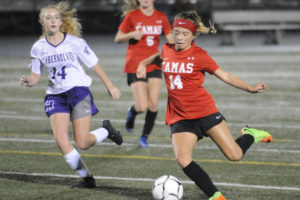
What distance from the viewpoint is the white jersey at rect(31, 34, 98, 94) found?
6.99 m

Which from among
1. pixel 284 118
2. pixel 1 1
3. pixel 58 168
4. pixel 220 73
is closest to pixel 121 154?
pixel 58 168

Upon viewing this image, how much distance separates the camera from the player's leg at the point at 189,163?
6.00 meters

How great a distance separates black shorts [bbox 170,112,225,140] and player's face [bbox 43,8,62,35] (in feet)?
5.69

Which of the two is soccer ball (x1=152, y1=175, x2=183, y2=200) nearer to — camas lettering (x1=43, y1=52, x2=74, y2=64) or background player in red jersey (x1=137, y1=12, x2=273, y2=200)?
background player in red jersey (x1=137, y1=12, x2=273, y2=200)

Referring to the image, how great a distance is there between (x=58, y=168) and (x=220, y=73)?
270 centimetres

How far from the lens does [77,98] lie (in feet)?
23.0

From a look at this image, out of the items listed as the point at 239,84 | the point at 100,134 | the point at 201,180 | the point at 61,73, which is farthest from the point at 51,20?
the point at 201,180

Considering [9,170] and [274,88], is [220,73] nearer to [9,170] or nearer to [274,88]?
[9,170]

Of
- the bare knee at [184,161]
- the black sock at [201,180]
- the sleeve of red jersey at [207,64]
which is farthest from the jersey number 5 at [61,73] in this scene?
the black sock at [201,180]

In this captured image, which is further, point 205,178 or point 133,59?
point 133,59

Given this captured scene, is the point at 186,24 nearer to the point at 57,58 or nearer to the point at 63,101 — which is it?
the point at 57,58

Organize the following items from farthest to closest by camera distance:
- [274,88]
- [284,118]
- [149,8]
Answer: [274,88] < [284,118] < [149,8]

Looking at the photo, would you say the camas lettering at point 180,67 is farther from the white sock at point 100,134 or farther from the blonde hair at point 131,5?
the blonde hair at point 131,5

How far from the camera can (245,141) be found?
682cm
